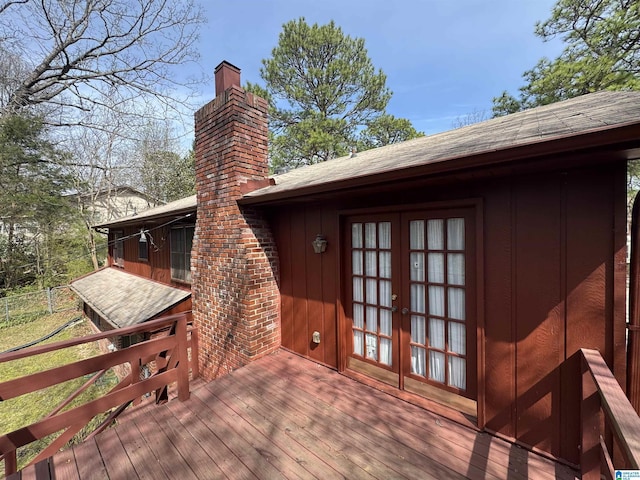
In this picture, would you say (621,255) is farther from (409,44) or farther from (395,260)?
(409,44)

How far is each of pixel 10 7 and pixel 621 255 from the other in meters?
11.2

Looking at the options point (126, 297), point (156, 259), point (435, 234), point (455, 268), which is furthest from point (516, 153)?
point (126, 297)

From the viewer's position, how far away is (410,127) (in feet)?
43.6

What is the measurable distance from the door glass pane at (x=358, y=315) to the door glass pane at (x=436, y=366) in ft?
2.85

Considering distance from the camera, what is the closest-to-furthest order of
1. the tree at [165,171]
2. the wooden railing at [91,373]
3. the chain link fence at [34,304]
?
the wooden railing at [91,373] < the chain link fence at [34,304] < the tree at [165,171]

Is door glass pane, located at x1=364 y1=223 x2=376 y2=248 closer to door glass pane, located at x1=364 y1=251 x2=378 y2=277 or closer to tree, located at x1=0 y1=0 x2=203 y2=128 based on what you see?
door glass pane, located at x1=364 y1=251 x2=378 y2=277

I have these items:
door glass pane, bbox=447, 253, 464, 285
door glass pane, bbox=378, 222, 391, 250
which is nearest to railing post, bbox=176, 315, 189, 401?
door glass pane, bbox=378, 222, 391, 250

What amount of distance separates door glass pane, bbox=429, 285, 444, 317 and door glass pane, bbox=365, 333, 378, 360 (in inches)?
31.9

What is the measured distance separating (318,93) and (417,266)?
1219cm

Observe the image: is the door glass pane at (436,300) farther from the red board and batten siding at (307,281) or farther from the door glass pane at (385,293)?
the red board and batten siding at (307,281)

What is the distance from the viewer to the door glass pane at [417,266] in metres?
2.89

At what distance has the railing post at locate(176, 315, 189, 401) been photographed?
10.5 feet

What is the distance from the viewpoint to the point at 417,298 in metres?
2.94

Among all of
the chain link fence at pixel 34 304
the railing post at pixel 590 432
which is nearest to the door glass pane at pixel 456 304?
the railing post at pixel 590 432
